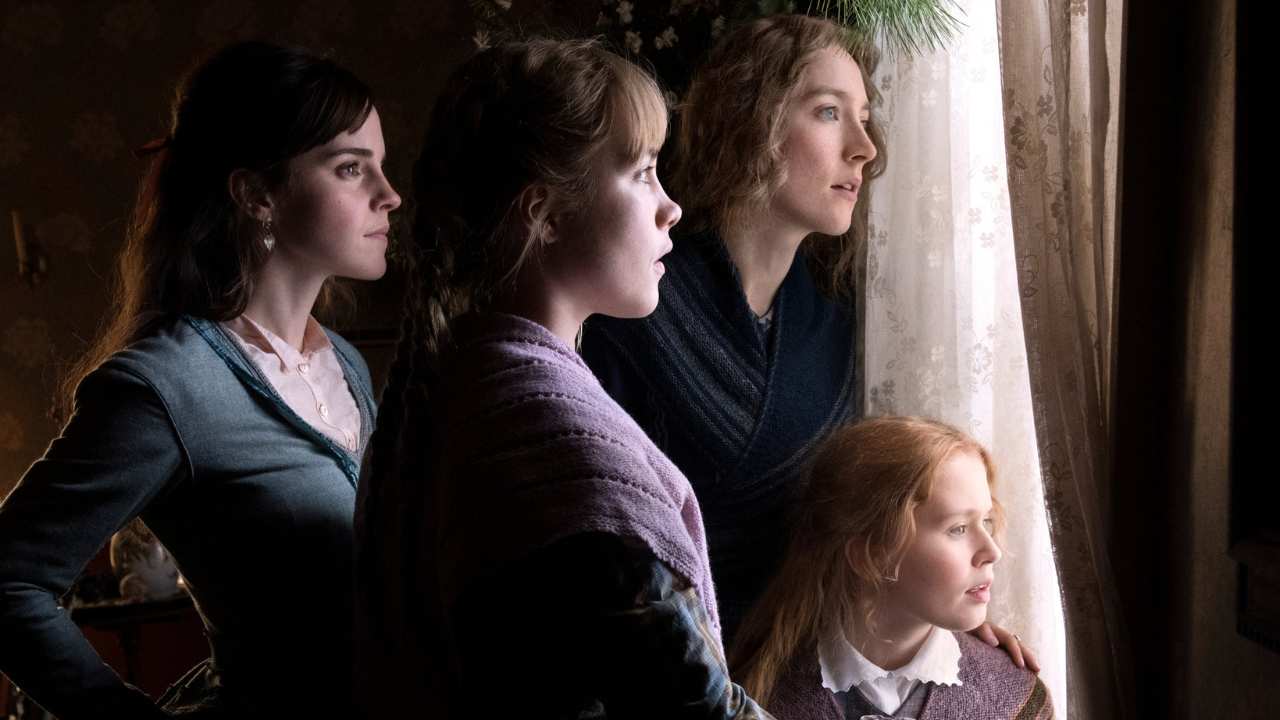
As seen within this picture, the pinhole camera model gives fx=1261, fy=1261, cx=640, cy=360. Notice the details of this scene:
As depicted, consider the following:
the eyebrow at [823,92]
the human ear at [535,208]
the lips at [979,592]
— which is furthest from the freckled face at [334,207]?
the lips at [979,592]

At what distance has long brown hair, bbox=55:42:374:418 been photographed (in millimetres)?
1454

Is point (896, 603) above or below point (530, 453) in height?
below

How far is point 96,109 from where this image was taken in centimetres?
368

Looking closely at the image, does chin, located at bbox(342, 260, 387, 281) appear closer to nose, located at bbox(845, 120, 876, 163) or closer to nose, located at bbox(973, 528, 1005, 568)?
nose, located at bbox(845, 120, 876, 163)

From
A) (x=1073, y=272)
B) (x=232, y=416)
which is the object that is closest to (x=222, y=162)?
(x=232, y=416)

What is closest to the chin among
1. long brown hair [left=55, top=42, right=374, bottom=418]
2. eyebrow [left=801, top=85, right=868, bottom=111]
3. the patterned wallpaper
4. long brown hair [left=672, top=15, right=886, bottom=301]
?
long brown hair [left=55, top=42, right=374, bottom=418]

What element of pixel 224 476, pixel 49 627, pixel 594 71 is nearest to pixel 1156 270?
pixel 594 71

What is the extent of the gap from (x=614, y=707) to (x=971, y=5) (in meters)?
1.13

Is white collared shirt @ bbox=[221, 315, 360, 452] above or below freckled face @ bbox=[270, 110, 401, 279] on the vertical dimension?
below

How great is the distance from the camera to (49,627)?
4.19 feet

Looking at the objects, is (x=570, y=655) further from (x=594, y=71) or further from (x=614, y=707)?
(x=594, y=71)

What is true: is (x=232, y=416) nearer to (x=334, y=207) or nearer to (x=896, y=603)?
(x=334, y=207)

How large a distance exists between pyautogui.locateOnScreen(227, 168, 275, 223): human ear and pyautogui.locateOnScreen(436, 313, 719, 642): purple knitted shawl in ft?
1.83

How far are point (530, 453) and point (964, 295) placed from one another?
0.93 metres
